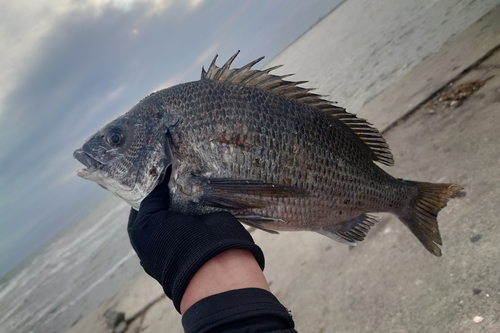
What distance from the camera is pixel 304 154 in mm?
1953

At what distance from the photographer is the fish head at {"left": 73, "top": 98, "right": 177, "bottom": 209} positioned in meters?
1.92

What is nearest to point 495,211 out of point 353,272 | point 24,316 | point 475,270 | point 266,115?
point 475,270

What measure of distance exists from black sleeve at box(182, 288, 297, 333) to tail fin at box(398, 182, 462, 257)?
1.40m

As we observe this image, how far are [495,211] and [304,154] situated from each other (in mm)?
2173

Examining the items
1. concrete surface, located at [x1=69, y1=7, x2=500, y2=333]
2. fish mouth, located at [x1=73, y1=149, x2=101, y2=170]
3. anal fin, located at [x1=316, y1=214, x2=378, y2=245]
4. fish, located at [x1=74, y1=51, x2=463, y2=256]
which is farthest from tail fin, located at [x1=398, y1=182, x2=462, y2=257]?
fish mouth, located at [x1=73, y1=149, x2=101, y2=170]

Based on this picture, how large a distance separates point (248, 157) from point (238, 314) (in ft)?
2.99

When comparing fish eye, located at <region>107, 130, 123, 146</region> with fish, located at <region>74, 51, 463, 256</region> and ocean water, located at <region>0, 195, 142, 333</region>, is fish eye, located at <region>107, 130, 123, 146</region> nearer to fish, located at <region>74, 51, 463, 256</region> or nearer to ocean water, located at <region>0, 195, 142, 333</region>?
fish, located at <region>74, 51, 463, 256</region>

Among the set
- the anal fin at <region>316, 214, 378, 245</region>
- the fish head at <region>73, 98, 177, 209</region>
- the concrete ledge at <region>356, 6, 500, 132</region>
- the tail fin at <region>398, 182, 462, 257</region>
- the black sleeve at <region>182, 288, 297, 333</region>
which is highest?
the fish head at <region>73, 98, 177, 209</region>

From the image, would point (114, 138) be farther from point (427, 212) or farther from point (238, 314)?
point (427, 212)

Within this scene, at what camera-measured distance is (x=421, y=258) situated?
3.05 metres

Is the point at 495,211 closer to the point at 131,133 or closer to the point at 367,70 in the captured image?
the point at 131,133

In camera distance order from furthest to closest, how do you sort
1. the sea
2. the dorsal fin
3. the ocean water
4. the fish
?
the sea → the ocean water → the dorsal fin → the fish

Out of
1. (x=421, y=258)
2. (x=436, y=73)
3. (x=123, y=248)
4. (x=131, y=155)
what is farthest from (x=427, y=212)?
(x=123, y=248)

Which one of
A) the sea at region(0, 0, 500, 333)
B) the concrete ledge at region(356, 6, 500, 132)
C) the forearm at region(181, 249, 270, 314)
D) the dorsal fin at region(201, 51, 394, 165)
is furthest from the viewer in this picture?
the sea at region(0, 0, 500, 333)
